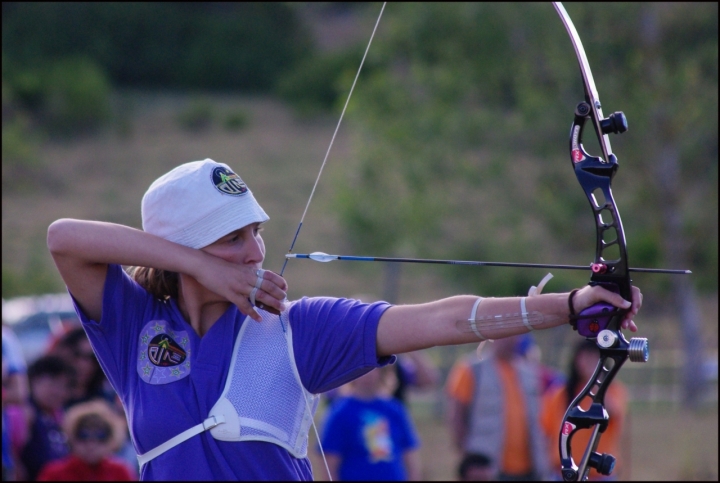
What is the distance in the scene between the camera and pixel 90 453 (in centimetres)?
394

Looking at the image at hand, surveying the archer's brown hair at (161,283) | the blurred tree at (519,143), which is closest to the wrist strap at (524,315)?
the archer's brown hair at (161,283)

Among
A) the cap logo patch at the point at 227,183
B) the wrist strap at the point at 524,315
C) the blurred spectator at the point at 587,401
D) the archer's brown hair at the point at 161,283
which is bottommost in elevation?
the blurred spectator at the point at 587,401

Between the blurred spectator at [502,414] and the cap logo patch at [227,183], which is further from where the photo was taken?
the blurred spectator at [502,414]

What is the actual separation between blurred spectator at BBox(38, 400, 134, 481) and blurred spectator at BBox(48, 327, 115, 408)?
2.17 feet

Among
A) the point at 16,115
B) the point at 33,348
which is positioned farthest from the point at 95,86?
the point at 33,348

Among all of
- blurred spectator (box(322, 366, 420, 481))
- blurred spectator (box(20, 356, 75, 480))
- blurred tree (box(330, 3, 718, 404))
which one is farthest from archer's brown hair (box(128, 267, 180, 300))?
blurred tree (box(330, 3, 718, 404))

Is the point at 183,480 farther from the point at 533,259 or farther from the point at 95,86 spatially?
the point at 533,259

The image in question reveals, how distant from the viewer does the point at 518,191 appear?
1003 centimetres

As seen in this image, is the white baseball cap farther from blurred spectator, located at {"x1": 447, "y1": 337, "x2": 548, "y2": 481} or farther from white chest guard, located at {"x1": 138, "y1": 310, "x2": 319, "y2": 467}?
blurred spectator, located at {"x1": 447, "y1": 337, "x2": 548, "y2": 481}

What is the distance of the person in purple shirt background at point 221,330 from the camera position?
1.84 metres

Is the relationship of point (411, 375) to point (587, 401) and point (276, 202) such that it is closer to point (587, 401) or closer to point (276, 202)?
point (587, 401)

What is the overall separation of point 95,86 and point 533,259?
222 inches

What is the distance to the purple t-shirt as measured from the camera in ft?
6.09

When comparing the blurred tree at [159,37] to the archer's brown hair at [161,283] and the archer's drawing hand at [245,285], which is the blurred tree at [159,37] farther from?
the archer's drawing hand at [245,285]
